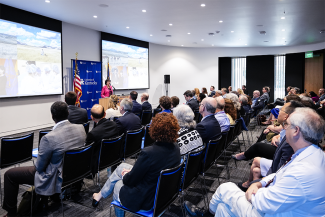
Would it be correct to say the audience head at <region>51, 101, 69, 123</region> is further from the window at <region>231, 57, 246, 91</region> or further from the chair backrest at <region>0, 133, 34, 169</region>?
the window at <region>231, 57, 246, 91</region>

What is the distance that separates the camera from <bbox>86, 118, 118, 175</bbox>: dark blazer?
330 centimetres

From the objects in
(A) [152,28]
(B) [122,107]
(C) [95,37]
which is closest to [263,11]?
(A) [152,28]

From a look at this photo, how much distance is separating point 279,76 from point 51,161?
56.4ft

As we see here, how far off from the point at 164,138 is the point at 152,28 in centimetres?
930

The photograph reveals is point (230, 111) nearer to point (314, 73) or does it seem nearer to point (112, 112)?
point (112, 112)

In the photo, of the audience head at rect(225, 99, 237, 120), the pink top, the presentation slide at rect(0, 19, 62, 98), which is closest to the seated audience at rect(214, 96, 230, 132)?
the audience head at rect(225, 99, 237, 120)

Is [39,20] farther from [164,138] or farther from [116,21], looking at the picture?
[164,138]

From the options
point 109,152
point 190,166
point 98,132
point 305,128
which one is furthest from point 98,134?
point 305,128

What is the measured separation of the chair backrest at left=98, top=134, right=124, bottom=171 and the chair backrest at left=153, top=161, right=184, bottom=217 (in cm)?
122

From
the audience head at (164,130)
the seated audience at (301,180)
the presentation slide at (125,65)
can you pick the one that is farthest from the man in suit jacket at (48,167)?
the presentation slide at (125,65)

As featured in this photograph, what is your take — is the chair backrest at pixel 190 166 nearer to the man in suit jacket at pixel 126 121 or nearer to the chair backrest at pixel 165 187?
the chair backrest at pixel 165 187

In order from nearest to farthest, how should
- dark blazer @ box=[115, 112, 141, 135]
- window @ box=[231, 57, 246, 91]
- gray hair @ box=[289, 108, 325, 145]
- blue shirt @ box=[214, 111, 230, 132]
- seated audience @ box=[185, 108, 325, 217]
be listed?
seated audience @ box=[185, 108, 325, 217]
gray hair @ box=[289, 108, 325, 145]
dark blazer @ box=[115, 112, 141, 135]
blue shirt @ box=[214, 111, 230, 132]
window @ box=[231, 57, 246, 91]

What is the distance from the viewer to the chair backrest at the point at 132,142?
3.78 m

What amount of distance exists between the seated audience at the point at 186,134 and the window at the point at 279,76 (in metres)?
15.7
